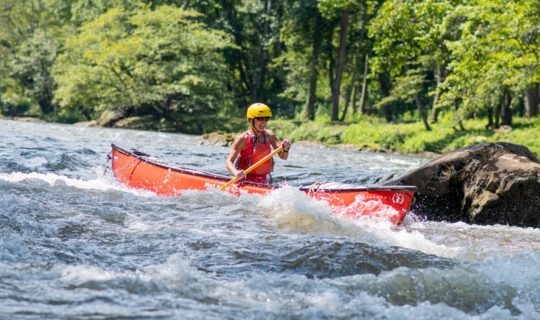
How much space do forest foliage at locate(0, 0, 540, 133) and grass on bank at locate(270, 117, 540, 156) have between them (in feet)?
1.84

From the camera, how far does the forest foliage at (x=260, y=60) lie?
16.5 metres

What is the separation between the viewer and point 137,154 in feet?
31.8

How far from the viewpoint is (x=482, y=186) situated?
306 inches

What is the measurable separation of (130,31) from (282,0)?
8.59m

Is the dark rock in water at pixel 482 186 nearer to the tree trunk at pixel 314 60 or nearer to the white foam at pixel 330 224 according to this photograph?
the white foam at pixel 330 224

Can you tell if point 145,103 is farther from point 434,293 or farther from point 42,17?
point 434,293

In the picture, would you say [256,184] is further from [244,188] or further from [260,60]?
[260,60]

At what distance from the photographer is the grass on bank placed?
2080 cm

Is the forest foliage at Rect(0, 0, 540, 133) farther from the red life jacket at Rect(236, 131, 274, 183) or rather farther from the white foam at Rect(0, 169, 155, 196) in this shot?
the white foam at Rect(0, 169, 155, 196)

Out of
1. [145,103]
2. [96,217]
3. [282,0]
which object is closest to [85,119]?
[145,103]

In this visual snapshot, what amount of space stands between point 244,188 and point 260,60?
31.3 metres

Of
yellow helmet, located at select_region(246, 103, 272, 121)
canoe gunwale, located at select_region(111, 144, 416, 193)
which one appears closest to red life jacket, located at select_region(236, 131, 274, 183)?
yellow helmet, located at select_region(246, 103, 272, 121)

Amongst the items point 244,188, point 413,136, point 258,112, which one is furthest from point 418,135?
point 244,188

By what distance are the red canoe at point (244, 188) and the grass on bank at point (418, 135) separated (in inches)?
535
